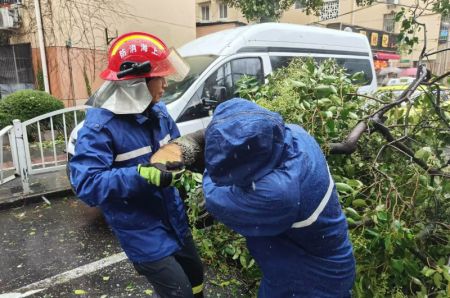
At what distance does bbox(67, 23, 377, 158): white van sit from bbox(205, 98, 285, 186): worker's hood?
129 inches

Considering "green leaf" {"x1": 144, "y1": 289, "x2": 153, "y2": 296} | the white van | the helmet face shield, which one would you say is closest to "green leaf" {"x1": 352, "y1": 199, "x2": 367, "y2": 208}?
the helmet face shield

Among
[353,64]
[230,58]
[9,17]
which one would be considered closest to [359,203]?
[230,58]

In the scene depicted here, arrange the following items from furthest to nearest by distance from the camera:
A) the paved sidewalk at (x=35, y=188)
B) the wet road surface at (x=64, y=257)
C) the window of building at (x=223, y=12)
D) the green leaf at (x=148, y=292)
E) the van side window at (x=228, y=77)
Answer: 1. the window of building at (x=223, y=12)
2. the paved sidewalk at (x=35, y=188)
3. the van side window at (x=228, y=77)
4. the wet road surface at (x=64, y=257)
5. the green leaf at (x=148, y=292)

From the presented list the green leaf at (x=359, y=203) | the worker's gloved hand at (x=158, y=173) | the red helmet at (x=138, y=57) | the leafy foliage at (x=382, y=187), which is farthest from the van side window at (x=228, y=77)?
the worker's gloved hand at (x=158, y=173)

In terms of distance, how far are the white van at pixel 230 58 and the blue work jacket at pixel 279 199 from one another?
311cm

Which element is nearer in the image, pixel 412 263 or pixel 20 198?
pixel 412 263

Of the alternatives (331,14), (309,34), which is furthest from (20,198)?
(331,14)

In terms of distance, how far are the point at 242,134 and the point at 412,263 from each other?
1.36 m

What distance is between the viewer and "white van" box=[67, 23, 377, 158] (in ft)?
15.7

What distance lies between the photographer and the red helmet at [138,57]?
1.95 meters

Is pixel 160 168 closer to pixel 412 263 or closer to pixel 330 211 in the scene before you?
pixel 330 211

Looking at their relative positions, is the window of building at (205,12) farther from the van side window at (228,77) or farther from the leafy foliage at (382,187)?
the leafy foliage at (382,187)

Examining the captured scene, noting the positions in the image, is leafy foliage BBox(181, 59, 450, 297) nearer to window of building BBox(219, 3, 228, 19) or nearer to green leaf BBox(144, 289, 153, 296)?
green leaf BBox(144, 289, 153, 296)

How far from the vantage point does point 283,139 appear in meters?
1.29
